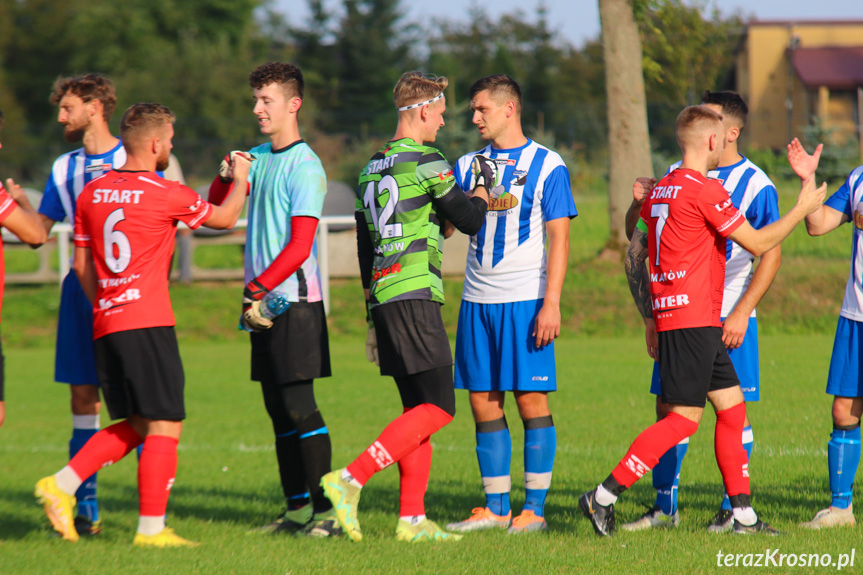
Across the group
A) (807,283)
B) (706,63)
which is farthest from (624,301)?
(706,63)

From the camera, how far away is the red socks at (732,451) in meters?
4.54

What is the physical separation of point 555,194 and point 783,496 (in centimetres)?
238

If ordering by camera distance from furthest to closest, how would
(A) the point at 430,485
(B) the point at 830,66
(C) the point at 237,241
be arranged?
1. (B) the point at 830,66
2. (C) the point at 237,241
3. (A) the point at 430,485

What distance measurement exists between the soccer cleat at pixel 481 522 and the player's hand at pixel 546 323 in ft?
3.34

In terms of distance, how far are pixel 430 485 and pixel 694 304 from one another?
8.52ft

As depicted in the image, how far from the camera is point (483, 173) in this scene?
4777mm

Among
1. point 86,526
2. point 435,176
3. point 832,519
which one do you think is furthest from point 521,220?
point 86,526

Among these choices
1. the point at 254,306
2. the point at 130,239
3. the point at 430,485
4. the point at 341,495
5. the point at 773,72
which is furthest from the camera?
the point at 773,72

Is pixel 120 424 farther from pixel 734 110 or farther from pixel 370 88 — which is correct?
pixel 370 88

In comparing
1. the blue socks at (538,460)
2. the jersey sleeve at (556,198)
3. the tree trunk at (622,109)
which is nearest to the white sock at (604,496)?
the blue socks at (538,460)

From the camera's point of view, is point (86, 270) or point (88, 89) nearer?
point (86, 270)

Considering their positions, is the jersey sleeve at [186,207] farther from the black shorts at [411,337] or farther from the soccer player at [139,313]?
the black shorts at [411,337]

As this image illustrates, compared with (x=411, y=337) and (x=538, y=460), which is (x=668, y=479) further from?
(x=411, y=337)

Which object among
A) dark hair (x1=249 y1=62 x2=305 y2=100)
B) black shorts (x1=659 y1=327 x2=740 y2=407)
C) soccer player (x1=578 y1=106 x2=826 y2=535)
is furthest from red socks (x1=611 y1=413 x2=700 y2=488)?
dark hair (x1=249 y1=62 x2=305 y2=100)
